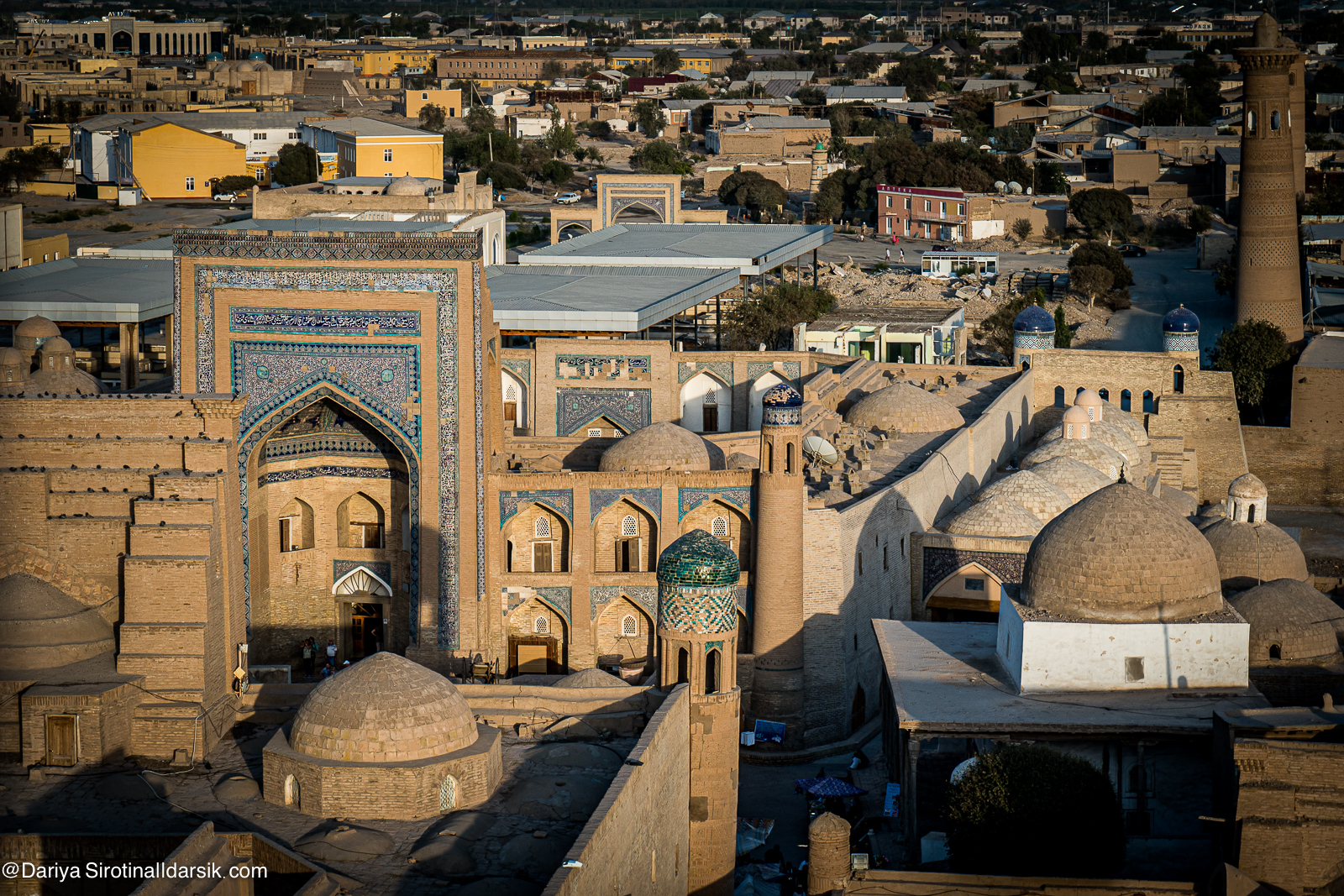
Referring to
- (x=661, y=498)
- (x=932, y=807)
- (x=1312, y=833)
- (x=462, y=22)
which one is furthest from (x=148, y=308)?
(x=462, y=22)

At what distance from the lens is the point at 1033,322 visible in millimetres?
36125

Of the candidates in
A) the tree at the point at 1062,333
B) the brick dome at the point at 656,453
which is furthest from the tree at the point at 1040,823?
the tree at the point at 1062,333

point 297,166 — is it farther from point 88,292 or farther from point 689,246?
point 88,292

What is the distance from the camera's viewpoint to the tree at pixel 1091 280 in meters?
49.9

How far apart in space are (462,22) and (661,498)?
175 metres

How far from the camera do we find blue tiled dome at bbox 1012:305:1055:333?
36031mm

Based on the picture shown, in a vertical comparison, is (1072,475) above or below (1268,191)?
below

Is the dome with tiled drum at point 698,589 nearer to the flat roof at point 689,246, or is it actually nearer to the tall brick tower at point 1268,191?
the flat roof at point 689,246

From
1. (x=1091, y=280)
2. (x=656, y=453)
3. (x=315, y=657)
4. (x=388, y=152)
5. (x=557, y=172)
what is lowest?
(x=315, y=657)

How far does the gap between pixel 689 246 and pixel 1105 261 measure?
16.0 m

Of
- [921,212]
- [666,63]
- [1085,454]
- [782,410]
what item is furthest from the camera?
[666,63]

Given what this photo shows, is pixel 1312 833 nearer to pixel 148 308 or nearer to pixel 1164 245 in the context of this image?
pixel 148 308

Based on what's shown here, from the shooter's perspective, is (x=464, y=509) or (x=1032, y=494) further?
(x=1032, y=494)

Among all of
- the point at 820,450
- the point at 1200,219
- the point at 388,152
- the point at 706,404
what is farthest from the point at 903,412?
the point at 1200,219
